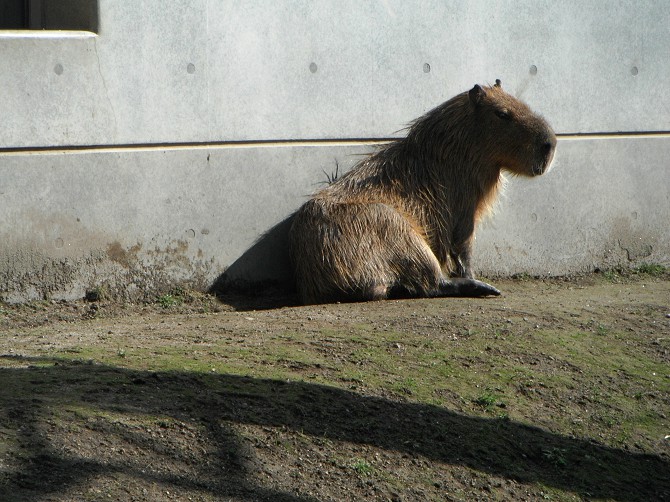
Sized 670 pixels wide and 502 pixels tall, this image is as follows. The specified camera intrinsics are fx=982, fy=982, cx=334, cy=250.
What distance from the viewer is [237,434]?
11.8ft

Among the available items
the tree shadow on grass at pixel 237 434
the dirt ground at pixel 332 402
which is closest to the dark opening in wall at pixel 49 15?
the dirt ground at pixel 332 402

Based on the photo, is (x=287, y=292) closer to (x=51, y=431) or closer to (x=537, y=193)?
(x=537, y=193)

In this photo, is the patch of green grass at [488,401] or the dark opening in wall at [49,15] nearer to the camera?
the patch of green grass at [488,401]

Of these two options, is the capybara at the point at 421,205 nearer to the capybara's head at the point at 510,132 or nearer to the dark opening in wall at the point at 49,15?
the capybara's head at the point at 510,132

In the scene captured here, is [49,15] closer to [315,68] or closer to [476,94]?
[315,68]

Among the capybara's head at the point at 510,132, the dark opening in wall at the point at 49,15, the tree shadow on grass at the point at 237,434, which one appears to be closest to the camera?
the tree shadow on grass at the point at 237,434

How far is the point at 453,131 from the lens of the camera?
6.48 m

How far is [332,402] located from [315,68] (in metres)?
2.93

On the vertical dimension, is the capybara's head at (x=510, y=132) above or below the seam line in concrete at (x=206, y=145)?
above

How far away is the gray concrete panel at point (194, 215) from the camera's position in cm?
557

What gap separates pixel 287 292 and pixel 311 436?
8.89 ft

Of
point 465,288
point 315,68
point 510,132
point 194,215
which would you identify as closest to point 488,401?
point 465,288

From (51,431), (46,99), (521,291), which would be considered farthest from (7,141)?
(521,291)

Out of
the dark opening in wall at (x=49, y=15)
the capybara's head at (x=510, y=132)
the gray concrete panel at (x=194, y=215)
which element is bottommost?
the gray concrete panel at (x=194, y=215)
